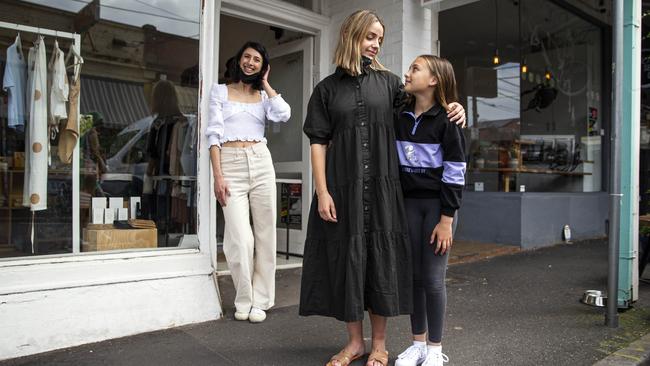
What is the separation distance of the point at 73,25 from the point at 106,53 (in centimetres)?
56

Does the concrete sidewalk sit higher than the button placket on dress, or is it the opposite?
the button placket on dress

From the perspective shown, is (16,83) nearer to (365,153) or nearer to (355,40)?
(355,40)

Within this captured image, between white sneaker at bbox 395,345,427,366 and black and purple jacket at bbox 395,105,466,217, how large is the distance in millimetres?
767

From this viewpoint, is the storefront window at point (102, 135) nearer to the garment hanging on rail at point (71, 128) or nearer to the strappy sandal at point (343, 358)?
the garment hanging on rail at point (71, 128)

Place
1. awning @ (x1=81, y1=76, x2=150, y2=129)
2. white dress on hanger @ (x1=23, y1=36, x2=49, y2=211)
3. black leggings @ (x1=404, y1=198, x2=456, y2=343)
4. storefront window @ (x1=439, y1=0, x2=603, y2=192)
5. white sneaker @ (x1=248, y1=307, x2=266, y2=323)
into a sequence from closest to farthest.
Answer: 1. black leggings @ (x1=404, y1=198, x2=456, y2=343)
2. white sneaker @ (x1=248, y1=307, x2=266, y2=323)
3. white dress on hanger @ (x1=23, y1=36, x2=49, y2=211)
4. awning @ (x1=81, y1=76, x2=150, y2=129)
5. storefront window @ (x1=439, y1=0, x2=603, y2=192)

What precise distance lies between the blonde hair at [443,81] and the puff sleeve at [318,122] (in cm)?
57

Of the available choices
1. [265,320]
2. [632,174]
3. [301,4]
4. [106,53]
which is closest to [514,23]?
[301,4]

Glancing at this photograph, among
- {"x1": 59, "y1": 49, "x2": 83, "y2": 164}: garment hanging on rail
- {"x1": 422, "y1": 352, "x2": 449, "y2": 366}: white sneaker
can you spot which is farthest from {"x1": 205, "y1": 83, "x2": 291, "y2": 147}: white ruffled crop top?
{"x1": 422, "y1": 352, "x2": 449, "y2": 366}: white sneaker

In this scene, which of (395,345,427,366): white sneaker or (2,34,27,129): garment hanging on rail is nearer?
(395,345,427,366): white sneaker

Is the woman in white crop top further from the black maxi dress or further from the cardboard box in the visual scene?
the black maxi dress

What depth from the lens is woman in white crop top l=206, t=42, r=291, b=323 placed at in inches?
137

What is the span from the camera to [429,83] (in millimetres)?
2604


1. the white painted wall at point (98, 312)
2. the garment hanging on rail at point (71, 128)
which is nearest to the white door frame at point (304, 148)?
the white painted wall at point (98, 312)

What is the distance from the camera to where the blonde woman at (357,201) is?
8.25 ft
